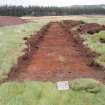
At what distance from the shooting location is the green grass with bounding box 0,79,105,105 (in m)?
8.37

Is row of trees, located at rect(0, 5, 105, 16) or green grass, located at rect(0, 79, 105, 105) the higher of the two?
green grass, located at rect(0, 79, 105, 105)

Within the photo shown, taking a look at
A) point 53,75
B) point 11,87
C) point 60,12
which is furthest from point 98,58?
point 60,12

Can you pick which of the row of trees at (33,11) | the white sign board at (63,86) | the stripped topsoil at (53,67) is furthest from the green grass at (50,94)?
the row of trees at (33,11)

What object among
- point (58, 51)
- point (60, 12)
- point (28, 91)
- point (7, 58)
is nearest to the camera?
point (28, 91)

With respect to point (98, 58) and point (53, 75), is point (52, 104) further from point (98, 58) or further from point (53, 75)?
point (98, 58)

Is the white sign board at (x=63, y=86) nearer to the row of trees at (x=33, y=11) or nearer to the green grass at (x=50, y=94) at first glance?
the green grass at (x=50, y=94)

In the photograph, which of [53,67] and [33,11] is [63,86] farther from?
[33,11]

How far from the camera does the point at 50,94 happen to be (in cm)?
885

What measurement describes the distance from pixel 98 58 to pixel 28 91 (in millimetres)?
5866

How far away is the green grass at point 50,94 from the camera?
8.37m

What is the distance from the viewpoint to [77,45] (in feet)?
66.4

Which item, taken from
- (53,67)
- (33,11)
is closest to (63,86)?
(53,67)

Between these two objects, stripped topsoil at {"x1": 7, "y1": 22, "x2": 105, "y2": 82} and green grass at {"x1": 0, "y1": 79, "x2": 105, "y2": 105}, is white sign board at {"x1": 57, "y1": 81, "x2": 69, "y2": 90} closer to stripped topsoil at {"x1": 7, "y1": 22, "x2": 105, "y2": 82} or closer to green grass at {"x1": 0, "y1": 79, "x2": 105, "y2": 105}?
green grass at {"x1": 0, "y1": 79, "x2": 105, "y2": 105}

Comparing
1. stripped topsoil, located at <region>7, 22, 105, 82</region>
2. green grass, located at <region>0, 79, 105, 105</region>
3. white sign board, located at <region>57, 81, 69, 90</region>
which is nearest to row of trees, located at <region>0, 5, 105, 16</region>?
→ stripped topsoil, located at <region>7, 22, 105, 82</region>
